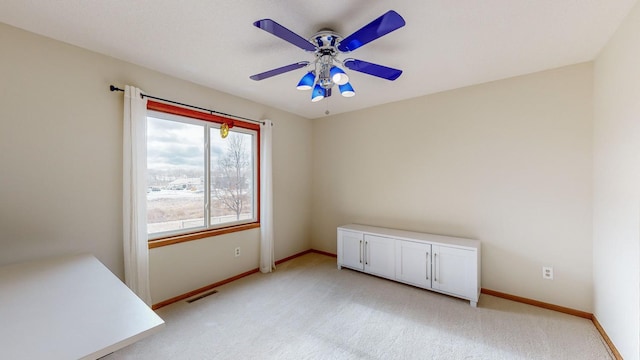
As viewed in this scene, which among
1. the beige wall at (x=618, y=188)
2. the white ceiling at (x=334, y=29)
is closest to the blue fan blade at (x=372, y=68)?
the white ceiling at (x=334, y=29)

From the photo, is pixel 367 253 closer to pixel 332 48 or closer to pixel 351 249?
pixel 351 249

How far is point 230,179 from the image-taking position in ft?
11.2

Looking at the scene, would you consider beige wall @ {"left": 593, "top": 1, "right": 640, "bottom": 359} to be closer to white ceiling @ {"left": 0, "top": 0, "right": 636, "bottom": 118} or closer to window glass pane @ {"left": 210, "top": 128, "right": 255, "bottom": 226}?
white ceiling @ {"left": 0, "top": 0, "right": 636, "bottom": 118}

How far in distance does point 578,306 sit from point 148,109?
4669 mm

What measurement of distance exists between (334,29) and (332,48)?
0.41 feet

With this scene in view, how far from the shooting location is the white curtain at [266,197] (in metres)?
3.59

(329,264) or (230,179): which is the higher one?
(230,179)

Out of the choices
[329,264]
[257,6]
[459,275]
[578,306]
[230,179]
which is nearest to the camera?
[257,6]

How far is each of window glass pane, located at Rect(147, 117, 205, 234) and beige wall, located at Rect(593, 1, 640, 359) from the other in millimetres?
3775

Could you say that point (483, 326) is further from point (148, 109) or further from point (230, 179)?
point (148, 109)

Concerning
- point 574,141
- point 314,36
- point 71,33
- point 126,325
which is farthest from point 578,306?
point 71,33

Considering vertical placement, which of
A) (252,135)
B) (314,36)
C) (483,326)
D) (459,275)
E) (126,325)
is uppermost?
(314,36)

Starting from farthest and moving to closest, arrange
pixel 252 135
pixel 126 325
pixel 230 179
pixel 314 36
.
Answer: pixel 252 135 < pixel 230 179 < pixel 314 36 < pixel 126 325

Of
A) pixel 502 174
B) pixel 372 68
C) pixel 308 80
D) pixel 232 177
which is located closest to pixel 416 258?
pixel 502 174
